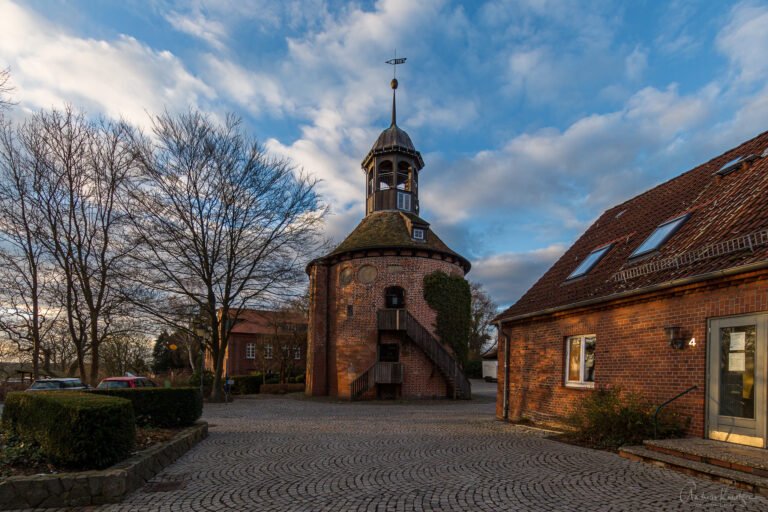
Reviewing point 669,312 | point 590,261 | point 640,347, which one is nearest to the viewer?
point 669,312

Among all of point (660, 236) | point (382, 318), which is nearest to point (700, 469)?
point (660, 236)

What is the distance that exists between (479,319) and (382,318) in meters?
35.1

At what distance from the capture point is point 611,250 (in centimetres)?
1184

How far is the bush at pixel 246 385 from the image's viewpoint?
31.4 m

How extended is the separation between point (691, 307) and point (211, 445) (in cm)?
904

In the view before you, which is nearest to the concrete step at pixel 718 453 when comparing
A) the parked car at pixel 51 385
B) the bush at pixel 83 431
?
the bush at pixel 83 431

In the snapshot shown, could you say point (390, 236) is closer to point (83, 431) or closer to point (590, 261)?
point (590, 261)

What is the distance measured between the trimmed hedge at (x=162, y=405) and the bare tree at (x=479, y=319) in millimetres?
46954

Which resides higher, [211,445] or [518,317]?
→ [518,317]

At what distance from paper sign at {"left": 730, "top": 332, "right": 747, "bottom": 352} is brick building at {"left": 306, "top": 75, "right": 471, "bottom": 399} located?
16.5 metres

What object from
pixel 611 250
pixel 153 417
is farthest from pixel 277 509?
pixel 611 250

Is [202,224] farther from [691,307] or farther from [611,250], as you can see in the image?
[691,307]

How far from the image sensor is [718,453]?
6434mm

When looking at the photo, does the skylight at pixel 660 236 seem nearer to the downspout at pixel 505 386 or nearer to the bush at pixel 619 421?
the bush at pixel 619 421
